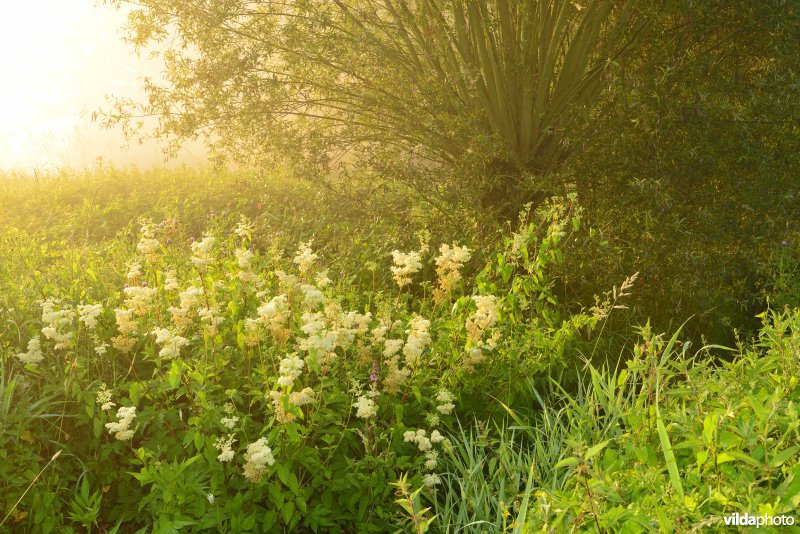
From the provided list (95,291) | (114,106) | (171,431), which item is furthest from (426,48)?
(171,431)

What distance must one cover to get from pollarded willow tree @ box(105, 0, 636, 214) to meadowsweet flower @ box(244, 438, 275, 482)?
362 centimetres

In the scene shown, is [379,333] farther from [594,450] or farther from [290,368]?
[594,450]

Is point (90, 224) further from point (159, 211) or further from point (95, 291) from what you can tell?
point (95, 291)

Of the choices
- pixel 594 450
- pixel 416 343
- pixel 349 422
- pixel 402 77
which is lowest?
pixel 349 422

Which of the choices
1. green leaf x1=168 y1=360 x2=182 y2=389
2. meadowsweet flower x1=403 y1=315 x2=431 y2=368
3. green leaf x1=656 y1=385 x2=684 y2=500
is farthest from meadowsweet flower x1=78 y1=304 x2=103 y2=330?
green leaf x1=656 y1=385 x2=684 y2=500

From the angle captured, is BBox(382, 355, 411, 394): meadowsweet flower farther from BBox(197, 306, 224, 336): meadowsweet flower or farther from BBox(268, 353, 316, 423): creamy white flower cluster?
BBox(197, 306, 224, 336): meadowsweet flower

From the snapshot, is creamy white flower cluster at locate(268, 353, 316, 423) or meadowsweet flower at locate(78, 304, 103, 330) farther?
meadowsweet flower at locate(78, 304, 103, 330)

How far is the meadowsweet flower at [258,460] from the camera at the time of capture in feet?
8.18

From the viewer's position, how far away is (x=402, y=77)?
5840 mm

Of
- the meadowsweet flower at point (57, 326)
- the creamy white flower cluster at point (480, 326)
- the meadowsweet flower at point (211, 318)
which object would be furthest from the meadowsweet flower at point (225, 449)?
the creamy white flower cluster at point (480, 326)

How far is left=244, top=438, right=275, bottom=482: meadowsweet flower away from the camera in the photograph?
98.2 inches

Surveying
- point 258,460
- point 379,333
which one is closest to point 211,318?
point 379,333

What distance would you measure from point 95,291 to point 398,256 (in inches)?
98.8

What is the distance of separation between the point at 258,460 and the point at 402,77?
13.5ft
